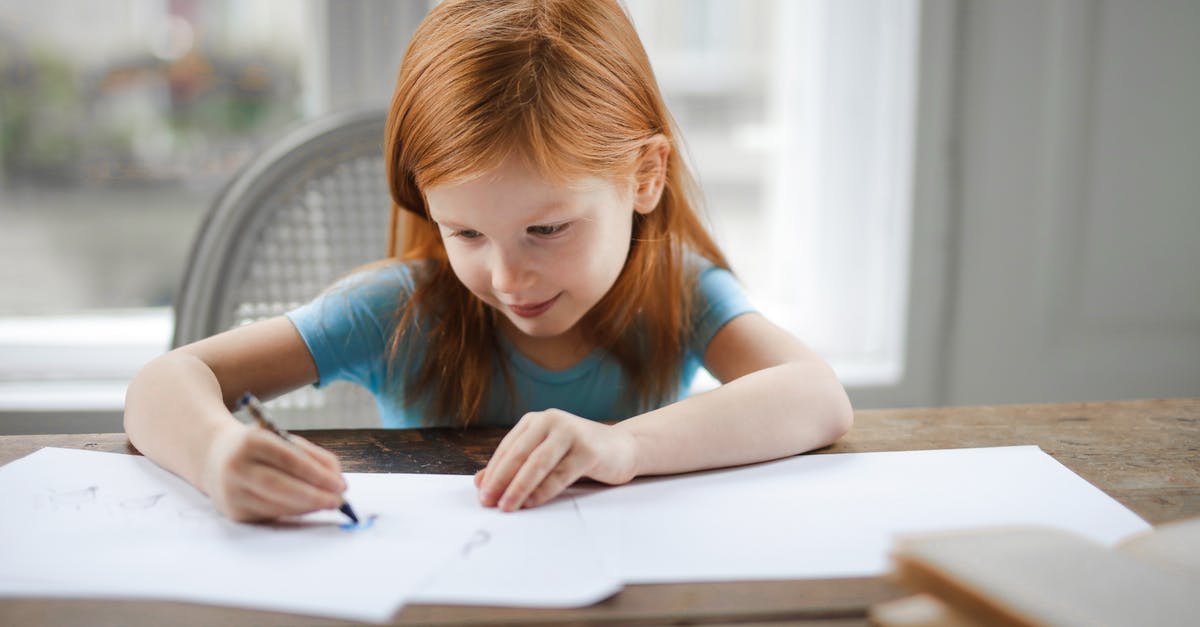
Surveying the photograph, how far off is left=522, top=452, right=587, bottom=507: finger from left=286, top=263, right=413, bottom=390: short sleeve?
0.35 meters

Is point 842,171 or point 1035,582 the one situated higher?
point 842,171

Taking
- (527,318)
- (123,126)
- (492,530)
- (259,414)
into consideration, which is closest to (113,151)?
(123,126)

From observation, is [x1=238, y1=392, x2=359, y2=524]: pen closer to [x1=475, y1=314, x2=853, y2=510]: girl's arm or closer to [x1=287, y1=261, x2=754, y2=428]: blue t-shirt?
[x1=475, y1=314, x2=853, y2=510]: girl's arm

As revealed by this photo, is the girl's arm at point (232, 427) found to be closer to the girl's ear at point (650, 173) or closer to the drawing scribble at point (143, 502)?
the drawing scribble at point (143, 502)

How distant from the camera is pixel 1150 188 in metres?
1.57

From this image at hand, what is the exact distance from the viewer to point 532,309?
733 mm

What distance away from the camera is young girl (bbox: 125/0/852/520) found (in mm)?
568

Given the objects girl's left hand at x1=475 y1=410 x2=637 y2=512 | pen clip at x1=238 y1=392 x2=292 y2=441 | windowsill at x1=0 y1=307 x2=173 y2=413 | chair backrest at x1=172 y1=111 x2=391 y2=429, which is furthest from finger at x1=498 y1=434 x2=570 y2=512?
windowsill at x1=0 y1=307 x2=173 y2=413

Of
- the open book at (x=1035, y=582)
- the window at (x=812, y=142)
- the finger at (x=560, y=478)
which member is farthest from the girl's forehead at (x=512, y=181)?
the window at (x=812, y=142)

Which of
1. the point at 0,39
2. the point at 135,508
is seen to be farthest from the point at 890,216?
the point at 0,39

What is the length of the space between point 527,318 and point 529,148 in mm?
149

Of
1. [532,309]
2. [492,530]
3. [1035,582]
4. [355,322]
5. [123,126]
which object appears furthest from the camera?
[123,126]

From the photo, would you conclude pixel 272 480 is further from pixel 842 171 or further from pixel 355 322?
pixel 842 171

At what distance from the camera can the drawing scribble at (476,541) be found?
0.47 metres
